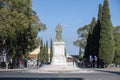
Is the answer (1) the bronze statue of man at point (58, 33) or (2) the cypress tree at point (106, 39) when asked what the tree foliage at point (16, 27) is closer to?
(1) the bronze statue of man at point (58, 33)

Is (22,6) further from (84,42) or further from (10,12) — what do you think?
(84,42)

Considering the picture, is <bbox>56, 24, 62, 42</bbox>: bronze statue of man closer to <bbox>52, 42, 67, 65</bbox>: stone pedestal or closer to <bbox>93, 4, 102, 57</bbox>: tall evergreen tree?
<bbox>52, 42, 67, 65</bbox>: stone pedestal

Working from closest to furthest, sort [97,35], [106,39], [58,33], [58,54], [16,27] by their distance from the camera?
1. [16,27]
2. [58,54]
3. [58,33]
4. [106,39]
5. [97,35]

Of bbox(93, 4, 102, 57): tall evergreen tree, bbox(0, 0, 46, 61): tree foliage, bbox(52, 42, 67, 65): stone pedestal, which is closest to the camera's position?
bbox(0, 0, 46, 61): tree foliage

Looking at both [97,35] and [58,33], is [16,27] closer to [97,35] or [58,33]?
[58,33]

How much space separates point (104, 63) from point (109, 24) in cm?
850

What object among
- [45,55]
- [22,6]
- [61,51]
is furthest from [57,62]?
[45,55]

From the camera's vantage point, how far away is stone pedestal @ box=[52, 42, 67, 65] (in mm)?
63031

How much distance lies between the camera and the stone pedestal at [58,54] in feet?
207

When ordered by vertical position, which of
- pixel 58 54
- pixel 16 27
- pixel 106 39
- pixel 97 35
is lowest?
pixel 58 54


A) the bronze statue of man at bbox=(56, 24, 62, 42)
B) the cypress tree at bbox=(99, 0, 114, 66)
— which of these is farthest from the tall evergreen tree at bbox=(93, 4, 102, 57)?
the bronze statue of man at bbox=(56, 24, 62, 42)

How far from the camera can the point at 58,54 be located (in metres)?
63.6

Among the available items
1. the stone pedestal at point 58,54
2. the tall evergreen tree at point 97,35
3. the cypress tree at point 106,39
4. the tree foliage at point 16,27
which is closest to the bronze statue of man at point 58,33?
the stone pedestal at point 58,54

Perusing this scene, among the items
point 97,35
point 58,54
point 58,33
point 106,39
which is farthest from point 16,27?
point 97,35
